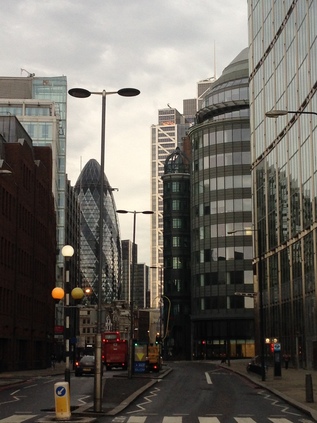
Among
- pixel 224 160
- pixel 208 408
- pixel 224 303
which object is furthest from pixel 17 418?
pixel 224 160

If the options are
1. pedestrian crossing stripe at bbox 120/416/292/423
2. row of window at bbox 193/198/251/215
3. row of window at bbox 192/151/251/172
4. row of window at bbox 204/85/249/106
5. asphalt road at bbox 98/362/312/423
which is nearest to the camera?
pedestrian crossing stripe at bbox 120/416/292/423

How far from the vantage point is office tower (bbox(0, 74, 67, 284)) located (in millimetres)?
148250

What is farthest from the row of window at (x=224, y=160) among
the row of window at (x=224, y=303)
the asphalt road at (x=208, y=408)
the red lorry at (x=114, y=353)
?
the asphalt road at (x=208, y=408)

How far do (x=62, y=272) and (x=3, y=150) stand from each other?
259 feet

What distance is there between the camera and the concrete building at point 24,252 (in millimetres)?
68438

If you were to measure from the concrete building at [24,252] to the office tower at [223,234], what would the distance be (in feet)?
99.9

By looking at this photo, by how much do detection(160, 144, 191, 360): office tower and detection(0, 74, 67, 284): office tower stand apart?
882 inches

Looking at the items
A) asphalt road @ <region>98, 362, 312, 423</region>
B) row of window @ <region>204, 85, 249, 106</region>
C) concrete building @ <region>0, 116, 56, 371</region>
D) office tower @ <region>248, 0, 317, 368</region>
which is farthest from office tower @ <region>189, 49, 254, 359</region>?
asphalt road @ <region>98, 362, 312, 423</region>

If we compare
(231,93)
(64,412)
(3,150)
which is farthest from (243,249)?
(64,412)

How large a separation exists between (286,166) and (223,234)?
45029 millimetres

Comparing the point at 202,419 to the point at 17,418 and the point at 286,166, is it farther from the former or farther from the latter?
the point at 286,166

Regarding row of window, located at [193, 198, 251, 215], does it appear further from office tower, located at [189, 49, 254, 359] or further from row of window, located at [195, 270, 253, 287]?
row of window, located at [195, 270, 253, 287]

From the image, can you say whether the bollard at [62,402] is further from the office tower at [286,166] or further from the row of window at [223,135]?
the row of window at [223,135]

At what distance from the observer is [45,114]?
153m
